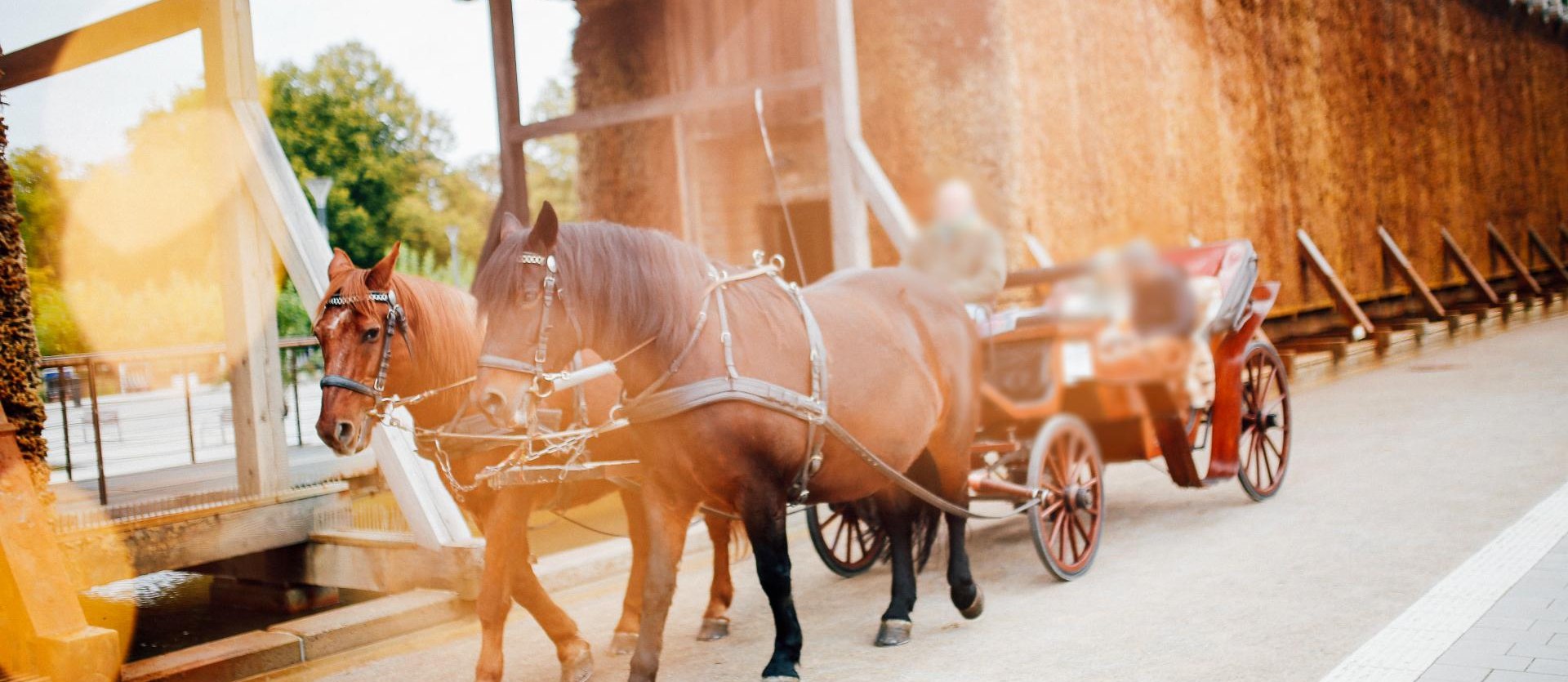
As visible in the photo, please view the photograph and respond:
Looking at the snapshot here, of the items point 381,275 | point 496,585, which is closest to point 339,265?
point 381,275

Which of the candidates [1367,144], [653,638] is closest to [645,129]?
[653,638]

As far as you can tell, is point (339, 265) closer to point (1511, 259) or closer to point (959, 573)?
point (959, 573)

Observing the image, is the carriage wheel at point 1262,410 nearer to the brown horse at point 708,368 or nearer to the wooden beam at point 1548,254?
the brown horse at point 708,368

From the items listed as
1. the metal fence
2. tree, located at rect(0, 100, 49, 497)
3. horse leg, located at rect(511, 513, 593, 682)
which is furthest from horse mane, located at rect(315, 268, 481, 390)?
the metal fence

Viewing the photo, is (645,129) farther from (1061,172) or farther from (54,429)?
(54,429)

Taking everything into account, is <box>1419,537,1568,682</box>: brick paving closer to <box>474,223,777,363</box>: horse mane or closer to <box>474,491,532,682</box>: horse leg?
<box>474,223,777,363</box>: horse mane

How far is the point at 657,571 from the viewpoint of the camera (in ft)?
12.4

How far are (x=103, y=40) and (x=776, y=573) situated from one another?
15.8 ft

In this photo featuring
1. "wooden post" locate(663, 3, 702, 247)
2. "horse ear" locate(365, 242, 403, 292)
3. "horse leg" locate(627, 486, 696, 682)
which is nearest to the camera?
"horse leg" locate(627, 486, 696, 682)

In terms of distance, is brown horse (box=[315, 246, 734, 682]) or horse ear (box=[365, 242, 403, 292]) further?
horse ear (box=[365, 242, 403, 292])

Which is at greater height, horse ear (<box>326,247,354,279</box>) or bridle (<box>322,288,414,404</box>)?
horse ear (<box>326,247,354,279</box>)

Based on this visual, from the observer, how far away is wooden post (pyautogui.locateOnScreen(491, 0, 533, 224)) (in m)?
8.91

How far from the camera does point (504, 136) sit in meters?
9.28

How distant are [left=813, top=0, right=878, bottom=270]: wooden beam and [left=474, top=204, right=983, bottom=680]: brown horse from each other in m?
2.54
